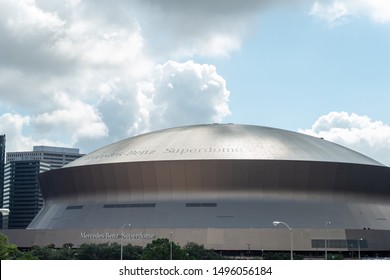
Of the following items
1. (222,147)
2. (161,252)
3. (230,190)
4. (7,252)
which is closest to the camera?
(7,252)

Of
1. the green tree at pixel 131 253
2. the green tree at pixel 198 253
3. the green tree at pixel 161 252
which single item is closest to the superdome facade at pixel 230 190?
the green tree at pixel 198 253

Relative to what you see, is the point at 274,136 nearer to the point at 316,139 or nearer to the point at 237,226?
the point at 316,139

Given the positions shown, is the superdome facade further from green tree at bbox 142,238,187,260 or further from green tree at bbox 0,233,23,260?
green tree at bbox 0,233,23,260

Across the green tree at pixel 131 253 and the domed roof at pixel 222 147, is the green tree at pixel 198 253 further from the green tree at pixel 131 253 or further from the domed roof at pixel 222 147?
the domed roof at pixel 222 147

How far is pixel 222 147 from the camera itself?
86500mm

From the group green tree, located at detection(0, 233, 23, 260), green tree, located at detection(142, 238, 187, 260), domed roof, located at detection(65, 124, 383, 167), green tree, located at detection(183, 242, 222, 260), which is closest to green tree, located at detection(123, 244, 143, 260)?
green tree, located at detection(183, 242, 222, 260)

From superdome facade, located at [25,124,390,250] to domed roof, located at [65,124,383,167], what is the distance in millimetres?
200

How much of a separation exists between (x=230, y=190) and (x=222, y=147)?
614 centimetres

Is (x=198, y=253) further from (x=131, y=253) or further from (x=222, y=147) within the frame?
(x=222, y=147)

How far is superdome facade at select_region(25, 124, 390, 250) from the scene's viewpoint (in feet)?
265

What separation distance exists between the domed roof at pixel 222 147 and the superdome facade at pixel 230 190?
20 cm

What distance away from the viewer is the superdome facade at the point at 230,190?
8069 cm

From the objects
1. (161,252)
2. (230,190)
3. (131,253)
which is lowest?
(161,252)

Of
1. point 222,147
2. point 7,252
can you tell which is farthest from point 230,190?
point 7,252
